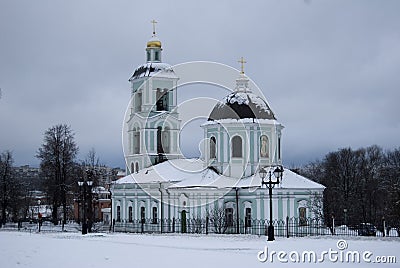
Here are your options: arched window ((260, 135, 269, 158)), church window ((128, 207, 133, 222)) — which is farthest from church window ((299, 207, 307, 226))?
church window ((128, 207, 133, 222))

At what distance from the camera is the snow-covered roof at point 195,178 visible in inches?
1323

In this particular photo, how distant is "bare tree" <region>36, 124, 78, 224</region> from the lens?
156 ft

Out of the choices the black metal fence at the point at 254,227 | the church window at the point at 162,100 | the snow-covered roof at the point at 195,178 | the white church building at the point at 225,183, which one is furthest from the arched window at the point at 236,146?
the church window at the point at 162,100

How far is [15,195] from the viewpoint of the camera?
51.2m

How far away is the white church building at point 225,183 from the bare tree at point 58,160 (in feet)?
22.0

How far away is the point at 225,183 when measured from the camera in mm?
34344

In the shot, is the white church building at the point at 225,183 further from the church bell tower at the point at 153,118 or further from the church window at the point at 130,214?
the church bell tower at the point at 153,118

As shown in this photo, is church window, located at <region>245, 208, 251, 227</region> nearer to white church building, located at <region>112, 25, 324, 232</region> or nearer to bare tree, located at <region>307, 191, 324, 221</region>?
white church building, located at <region>112, 25, 324, 232</region>

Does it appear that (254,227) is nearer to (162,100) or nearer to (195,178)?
(195,178)

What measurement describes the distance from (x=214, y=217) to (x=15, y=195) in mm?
26503

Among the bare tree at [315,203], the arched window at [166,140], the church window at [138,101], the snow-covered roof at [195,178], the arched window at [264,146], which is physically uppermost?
the church window at [138,101]

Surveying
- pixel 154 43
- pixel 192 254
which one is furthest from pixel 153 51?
pixel 192 254

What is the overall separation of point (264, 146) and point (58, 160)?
20367mm

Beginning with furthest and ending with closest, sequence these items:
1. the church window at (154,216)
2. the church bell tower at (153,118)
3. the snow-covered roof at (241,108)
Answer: the church bell tower at (153,118)
the church window at (154,216)
the snow-covered roof at (241,108)
